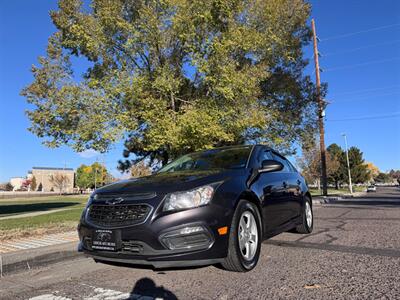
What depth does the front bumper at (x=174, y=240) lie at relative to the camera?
11.1 ft

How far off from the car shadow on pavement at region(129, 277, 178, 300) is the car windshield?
1688 millimetres

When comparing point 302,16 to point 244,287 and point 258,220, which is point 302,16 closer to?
point 258,220

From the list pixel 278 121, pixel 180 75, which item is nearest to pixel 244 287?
pixel 180 75

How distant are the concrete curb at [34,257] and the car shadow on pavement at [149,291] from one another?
187 centimetres

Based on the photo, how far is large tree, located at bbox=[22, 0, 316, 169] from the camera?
11180mm

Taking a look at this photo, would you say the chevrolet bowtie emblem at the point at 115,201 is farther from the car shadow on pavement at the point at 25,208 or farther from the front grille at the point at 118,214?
the car shadow on pavement at the point at 25,208

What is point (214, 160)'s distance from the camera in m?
5.13

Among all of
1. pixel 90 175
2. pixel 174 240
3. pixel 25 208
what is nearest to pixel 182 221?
pixel 174 240

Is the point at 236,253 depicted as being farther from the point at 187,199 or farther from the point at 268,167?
the point at 268,167

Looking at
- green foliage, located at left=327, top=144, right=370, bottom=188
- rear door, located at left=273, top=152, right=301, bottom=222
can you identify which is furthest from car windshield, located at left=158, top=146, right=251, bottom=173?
green foliage, located at left=327, top=144, right=370, bottom=188

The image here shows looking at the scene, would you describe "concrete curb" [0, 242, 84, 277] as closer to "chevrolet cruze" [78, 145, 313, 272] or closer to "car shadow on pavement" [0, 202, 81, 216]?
"chevrolet cruze" [78, 145, 313, 272]

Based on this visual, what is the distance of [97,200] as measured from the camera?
3.98 metres

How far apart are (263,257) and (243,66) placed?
961 cm

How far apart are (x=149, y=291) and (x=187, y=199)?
1007 mm
